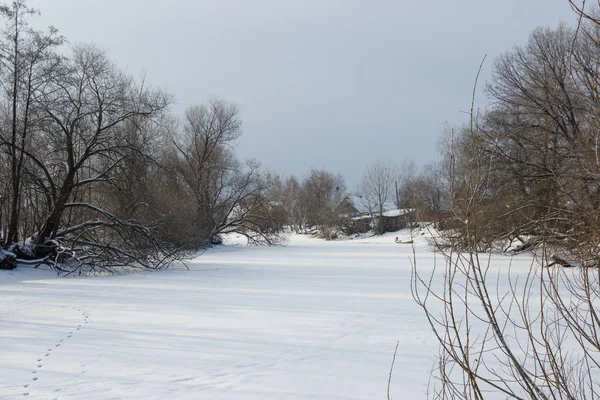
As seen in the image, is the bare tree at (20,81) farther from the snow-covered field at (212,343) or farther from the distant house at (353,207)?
the distant house at (353,207)

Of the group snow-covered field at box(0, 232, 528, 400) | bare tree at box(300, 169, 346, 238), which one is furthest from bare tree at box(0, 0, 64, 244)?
bare tree at box(300, 169, 346, 238)

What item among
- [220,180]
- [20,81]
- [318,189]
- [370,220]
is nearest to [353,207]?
[370,220]

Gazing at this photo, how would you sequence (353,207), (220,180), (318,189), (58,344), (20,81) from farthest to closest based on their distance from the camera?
(318,189) < (353,207) < (220,180) < (20,81) < (58,344)

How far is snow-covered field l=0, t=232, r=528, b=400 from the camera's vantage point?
13.0 ft

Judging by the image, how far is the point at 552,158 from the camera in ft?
45.1

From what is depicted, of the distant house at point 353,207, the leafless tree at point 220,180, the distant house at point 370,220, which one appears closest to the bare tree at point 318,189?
the distant house at point 353,207

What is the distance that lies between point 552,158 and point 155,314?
12.2 metres

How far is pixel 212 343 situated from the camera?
215 inches

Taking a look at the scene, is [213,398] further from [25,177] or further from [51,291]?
[25,177]

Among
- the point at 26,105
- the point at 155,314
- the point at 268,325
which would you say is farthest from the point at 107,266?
the point at 268,325

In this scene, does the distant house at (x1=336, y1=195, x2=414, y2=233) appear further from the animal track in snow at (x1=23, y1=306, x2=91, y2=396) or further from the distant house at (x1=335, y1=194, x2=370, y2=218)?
the animal track in snow at (x1=23, y1=306, x2=91, y2=396)

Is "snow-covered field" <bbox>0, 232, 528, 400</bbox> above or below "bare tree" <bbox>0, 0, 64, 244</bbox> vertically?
below

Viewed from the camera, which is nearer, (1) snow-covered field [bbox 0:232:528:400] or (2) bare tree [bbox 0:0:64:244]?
(1) snow-covered field [bbox 0:232:528:400]

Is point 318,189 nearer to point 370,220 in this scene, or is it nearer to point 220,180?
point 370,220
